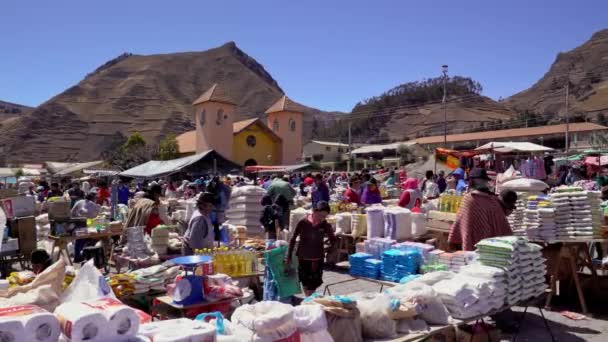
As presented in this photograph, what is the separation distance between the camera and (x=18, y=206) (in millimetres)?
8047

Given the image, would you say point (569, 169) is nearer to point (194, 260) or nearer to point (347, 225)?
point (347, 225)

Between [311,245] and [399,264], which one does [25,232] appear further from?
[399,264]

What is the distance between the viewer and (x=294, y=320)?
304 cm

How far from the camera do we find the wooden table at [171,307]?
4152 millimetres

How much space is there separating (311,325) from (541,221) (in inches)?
147

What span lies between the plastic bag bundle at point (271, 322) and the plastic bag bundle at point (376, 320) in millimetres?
667

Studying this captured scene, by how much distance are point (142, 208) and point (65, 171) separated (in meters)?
21.0

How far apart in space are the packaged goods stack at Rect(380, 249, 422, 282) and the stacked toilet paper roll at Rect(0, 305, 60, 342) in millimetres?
3531

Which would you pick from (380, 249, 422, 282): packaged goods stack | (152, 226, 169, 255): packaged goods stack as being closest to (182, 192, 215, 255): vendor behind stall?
(152, 226, 169, 255): packaged goods stack

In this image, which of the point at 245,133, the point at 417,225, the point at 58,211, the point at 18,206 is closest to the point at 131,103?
the point at 245,133

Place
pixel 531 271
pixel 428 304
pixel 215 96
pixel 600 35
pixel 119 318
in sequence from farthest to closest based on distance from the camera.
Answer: pixel 600 35
pixel 215 96
pixel 531 271
pixel 428 304
pixel 119 318

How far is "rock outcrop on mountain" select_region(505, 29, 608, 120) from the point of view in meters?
82.1

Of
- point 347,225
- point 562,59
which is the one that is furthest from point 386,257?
point 562,59

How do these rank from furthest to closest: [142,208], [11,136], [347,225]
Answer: [11,136], [347,225], [142,208]
